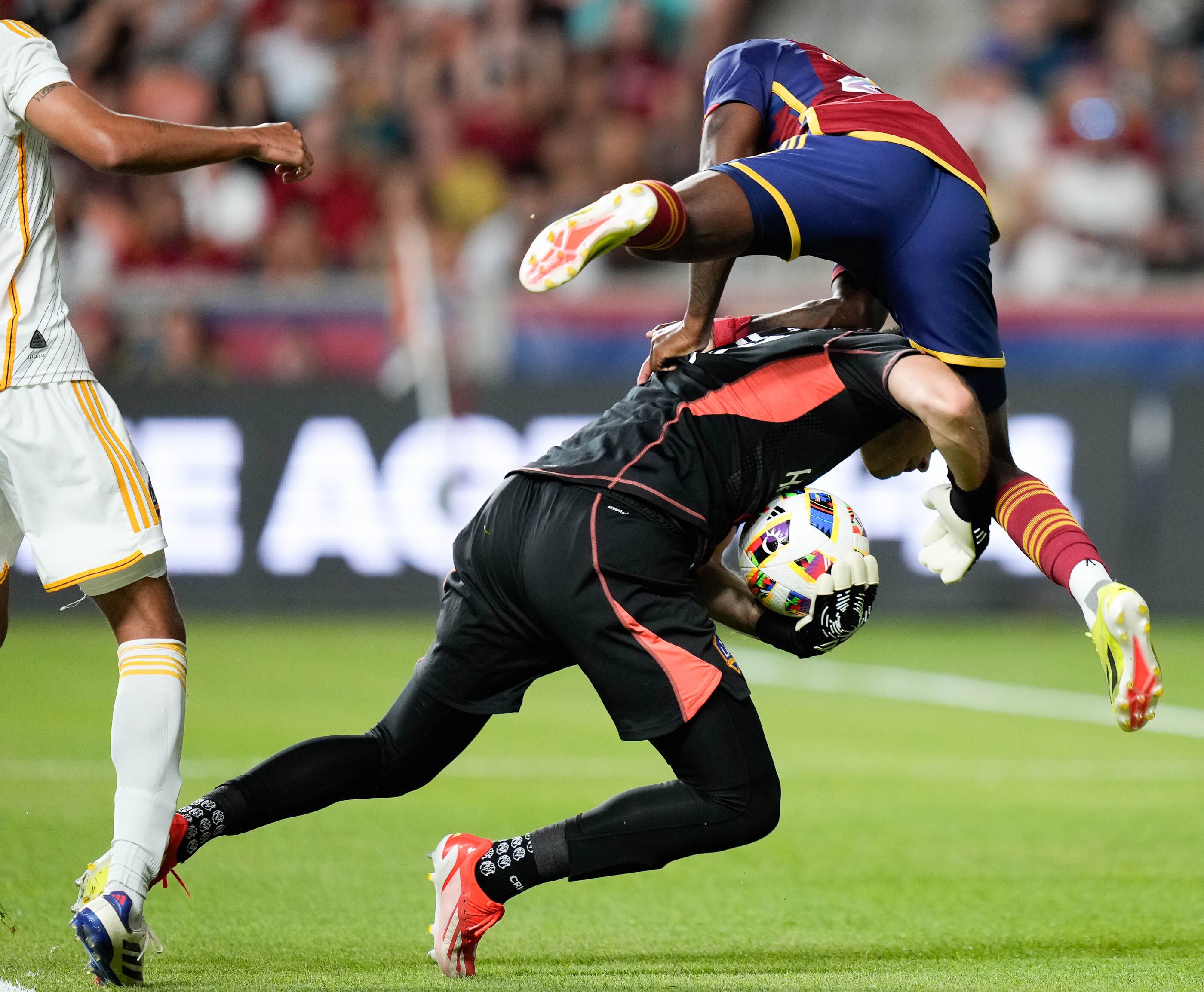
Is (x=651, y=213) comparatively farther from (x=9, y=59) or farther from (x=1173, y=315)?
(x=1173, y=315)

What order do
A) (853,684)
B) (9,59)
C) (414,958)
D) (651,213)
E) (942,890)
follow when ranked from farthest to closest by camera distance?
(853,684) < (942,890) < (414,958) < (9,59) < (651,213)

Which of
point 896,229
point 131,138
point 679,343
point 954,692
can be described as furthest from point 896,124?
point 954,692

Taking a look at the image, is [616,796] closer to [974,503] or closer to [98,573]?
[974,503]

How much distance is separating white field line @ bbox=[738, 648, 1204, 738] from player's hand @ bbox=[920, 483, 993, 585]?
418 cm

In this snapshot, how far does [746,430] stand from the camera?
391 centimetres

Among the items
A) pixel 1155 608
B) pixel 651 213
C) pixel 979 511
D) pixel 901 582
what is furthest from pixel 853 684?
pixel 651 213

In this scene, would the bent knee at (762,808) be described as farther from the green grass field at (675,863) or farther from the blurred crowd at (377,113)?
the blurred crowd at (377,113)

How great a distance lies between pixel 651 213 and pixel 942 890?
8.37 ft

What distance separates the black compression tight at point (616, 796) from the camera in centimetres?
383

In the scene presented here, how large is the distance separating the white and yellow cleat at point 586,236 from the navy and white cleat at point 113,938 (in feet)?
5.45

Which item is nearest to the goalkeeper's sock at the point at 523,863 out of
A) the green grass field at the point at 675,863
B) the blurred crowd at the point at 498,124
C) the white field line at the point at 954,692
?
the green grass field at the point at 675,863

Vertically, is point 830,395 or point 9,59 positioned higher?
point 9,59

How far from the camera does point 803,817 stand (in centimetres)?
634

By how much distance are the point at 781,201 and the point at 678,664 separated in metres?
1.11
